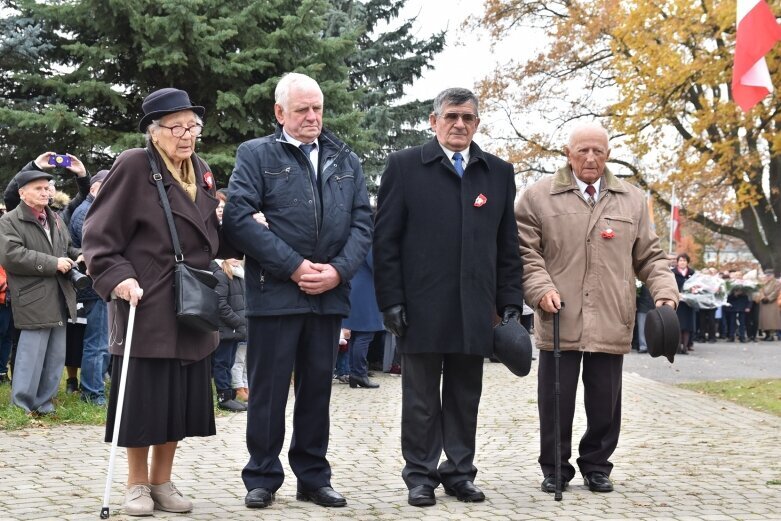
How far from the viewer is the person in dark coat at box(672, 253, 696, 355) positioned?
65.3ft

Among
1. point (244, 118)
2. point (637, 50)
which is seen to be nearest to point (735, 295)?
point (637, 50)

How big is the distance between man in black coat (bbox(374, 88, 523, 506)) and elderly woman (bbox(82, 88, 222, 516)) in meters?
1.09

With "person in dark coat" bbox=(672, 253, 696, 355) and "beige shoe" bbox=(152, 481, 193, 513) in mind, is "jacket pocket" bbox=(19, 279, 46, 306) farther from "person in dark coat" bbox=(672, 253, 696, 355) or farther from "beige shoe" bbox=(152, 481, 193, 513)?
"person in dark coat" bbox=(672, 253, 696, 355)

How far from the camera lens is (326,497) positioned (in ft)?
18.1

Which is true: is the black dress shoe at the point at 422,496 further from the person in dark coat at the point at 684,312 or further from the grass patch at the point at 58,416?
the person in dark coat at the point at 684,312

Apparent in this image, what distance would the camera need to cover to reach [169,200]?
5324mm

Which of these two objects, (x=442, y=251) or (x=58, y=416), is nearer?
(x=442, y=251)

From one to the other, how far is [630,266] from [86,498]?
3425 mm

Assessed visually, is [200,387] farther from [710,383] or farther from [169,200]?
[710,383]

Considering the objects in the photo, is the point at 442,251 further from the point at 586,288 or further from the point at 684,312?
the point at 684,312

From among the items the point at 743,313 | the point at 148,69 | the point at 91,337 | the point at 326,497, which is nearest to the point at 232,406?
the point at 91,337

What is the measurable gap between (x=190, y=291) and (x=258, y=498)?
115 cm

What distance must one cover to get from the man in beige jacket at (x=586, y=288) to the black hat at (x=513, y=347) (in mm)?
296

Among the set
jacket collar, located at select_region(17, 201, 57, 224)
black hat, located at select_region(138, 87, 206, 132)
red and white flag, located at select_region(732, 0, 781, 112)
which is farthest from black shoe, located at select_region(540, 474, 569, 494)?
red and white flag, located at select_region(732, 0, 781, 112)
